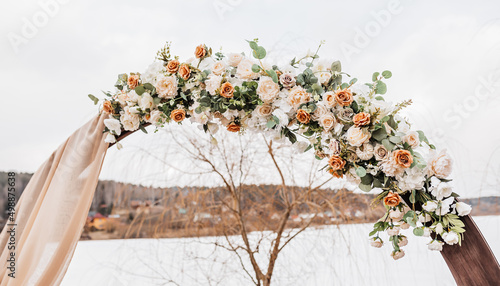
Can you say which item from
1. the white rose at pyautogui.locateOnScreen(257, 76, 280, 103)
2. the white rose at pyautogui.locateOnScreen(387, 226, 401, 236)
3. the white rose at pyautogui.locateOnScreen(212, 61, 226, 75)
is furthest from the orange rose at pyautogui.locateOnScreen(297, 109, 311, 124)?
the white rose at pyautogui.locateOnScreen(387, 226, 401, 236)

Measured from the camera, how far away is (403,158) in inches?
51.6

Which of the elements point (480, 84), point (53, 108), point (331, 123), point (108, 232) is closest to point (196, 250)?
point (108, 232)

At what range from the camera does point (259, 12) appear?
3.01 meters

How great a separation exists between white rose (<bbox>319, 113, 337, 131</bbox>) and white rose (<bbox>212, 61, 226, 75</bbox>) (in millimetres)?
443

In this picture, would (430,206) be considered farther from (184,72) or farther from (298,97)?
(184,72)

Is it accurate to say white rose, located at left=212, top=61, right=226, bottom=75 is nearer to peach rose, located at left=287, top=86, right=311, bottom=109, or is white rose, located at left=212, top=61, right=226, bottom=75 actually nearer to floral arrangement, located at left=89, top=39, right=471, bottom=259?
floral arrangement, located at left=89, top=39, right=471, bottom=259

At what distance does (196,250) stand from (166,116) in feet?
6.23

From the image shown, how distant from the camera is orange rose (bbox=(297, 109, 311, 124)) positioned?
147 cm

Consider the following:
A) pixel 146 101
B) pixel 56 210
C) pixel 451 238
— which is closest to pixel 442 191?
pixel 451 238

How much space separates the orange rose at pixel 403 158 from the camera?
4.26 ft

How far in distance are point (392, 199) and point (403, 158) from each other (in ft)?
0.48

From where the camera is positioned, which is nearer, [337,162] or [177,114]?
[337,162]

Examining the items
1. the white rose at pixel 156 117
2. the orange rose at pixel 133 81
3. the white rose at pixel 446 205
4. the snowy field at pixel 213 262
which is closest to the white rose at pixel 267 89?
the white rose at pixel 156 117

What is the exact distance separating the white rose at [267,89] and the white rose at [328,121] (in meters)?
0.20
